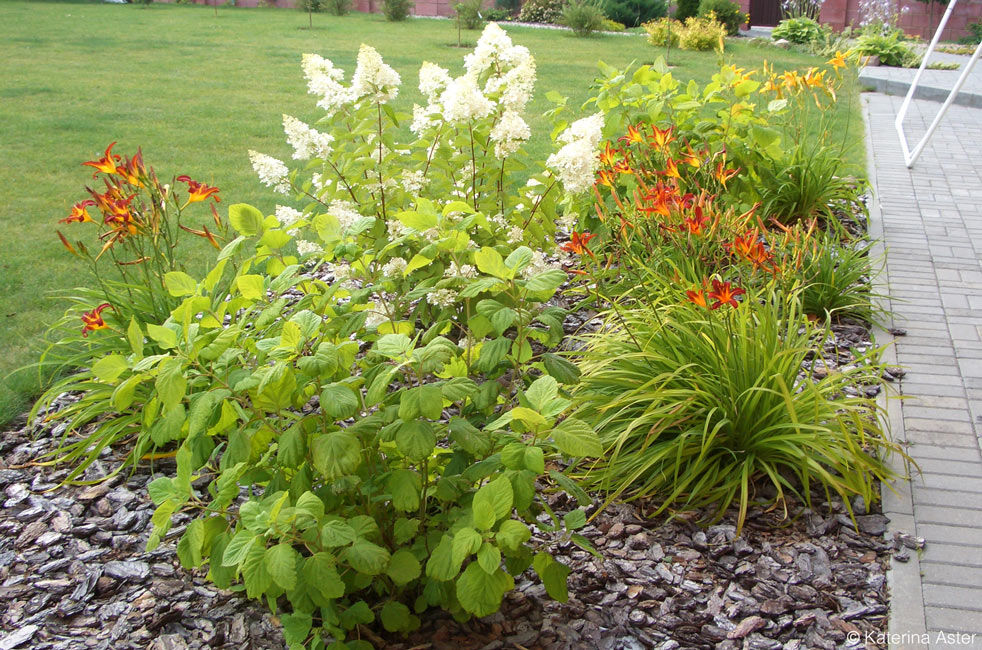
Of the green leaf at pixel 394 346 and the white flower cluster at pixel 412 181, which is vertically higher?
the white flower cluster at pixel 412 181

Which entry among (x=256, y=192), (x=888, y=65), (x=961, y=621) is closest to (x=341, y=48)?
(x=256, y=192)

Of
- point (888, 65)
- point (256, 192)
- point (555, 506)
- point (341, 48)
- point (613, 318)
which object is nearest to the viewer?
point (555, 506)

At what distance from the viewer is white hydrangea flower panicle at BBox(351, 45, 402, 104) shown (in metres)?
2.57

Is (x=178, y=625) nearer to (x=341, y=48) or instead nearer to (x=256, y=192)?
(x=256, y=192)

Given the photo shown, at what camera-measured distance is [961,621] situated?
2092 millimetres

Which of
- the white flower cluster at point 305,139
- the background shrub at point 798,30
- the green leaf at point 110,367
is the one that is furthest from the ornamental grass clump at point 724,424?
the background shrub at point 798,30

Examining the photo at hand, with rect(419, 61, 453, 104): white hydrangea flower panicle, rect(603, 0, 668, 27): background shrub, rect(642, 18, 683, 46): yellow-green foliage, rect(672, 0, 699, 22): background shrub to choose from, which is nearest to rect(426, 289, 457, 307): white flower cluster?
rect(419, 61, 453, 104): white hydrangea flower panicle

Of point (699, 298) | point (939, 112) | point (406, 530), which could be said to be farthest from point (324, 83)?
point (939, 112)

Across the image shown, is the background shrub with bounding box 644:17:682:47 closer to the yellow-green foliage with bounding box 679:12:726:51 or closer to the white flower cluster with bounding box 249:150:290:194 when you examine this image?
the yellow-green foliage with bounding box 679:12:726:51

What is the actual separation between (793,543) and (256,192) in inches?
180

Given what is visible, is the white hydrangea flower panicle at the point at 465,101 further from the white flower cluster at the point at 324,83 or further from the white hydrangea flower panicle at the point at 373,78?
the white flower cluster at the point at 324,83

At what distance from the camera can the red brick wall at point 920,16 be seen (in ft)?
61.7

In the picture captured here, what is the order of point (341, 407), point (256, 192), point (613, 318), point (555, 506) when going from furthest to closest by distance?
1. point (256, 192)
2. point (613, 318)
3. point (555, 506)
4. point (341, 407)

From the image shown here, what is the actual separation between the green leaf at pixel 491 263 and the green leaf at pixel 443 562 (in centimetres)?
63
